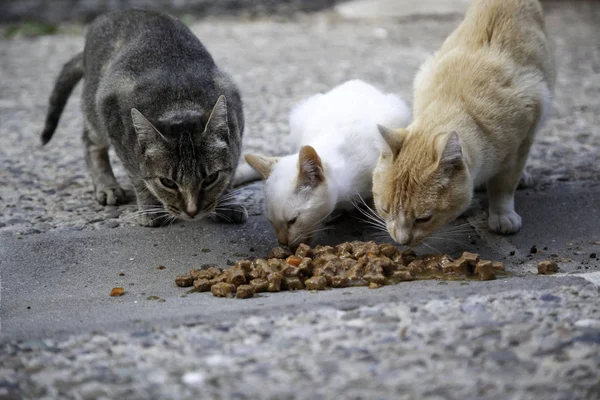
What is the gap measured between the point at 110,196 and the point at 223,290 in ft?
5.22

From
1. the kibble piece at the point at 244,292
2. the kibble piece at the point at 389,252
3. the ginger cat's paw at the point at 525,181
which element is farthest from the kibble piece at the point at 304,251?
the ginger cat's paw at the point at 525,181

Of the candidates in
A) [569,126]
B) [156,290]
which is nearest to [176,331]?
[156,290]

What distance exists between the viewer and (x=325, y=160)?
4.13 metres

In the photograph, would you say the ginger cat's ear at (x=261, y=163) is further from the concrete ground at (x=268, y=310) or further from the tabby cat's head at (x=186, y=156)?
the concrete ground at (x=268, y=310)

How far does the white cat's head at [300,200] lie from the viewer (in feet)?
12.9

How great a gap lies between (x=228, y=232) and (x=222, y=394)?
6.25 ft

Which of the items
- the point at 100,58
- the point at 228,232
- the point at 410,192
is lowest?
the point at 228,232

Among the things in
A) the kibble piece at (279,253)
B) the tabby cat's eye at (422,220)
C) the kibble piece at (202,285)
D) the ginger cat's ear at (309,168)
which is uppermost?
the ginger cat's ear at (309,168)

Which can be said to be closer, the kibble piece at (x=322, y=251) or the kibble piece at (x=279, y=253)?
the kibble piece at (x=322, y=251)

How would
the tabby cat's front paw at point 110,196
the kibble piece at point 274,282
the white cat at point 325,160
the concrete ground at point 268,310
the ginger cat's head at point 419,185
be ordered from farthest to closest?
the tabby cat's front paw at point 110,196
the white cat at point 325,160
the ginger cat's head at point 419,185
the kibble piece at point 274,282
the concrete ground at point 268,310

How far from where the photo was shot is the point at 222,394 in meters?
2.35

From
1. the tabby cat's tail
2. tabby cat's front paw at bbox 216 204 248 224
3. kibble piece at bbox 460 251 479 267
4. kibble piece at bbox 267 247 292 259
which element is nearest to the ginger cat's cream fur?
kibble piece at bbox 460 251 479 267

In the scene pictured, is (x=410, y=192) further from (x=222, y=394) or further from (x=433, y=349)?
(x=222, y=394)

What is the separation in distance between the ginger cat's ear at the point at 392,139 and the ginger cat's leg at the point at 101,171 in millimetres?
1803
